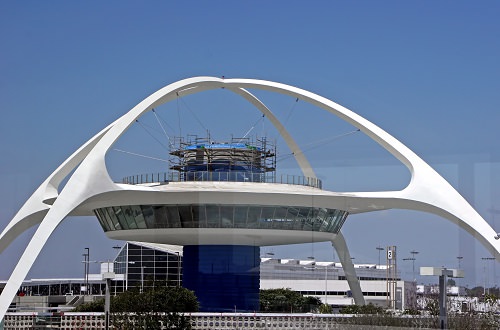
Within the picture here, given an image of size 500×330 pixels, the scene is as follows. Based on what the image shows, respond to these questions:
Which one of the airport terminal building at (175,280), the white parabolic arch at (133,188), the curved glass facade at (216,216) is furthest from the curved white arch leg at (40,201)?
the airport terminal building at (175,280)

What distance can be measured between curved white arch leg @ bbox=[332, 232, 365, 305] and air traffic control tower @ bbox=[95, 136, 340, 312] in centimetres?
361

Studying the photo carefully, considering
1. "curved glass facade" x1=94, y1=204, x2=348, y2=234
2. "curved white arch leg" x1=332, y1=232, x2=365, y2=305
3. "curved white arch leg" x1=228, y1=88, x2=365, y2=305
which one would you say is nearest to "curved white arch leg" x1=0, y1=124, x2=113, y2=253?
"curved glass facade" x1=94, y1=204, x2=348, y2=234

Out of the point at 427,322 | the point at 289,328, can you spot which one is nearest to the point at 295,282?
the point at 289,328

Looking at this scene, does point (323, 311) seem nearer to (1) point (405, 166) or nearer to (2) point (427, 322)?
(1) point (405, 166)

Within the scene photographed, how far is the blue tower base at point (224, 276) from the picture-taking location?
35281mm

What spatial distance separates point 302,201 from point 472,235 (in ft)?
21.3

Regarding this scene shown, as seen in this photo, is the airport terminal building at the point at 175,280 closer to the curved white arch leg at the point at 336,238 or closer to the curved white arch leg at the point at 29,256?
the curved white arch leg at the point at 336,238

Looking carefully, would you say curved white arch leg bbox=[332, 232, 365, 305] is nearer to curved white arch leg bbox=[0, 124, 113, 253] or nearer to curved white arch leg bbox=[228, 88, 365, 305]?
curved white arch leg bbox=[228, 88, 365, 305]

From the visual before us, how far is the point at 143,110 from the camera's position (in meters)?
33.3

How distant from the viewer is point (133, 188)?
3288 centimetres

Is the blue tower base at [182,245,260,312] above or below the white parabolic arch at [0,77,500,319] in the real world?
below

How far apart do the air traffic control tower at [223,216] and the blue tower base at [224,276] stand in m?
0.04

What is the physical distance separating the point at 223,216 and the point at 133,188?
3.75m

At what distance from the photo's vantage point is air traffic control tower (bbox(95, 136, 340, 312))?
34000mm
